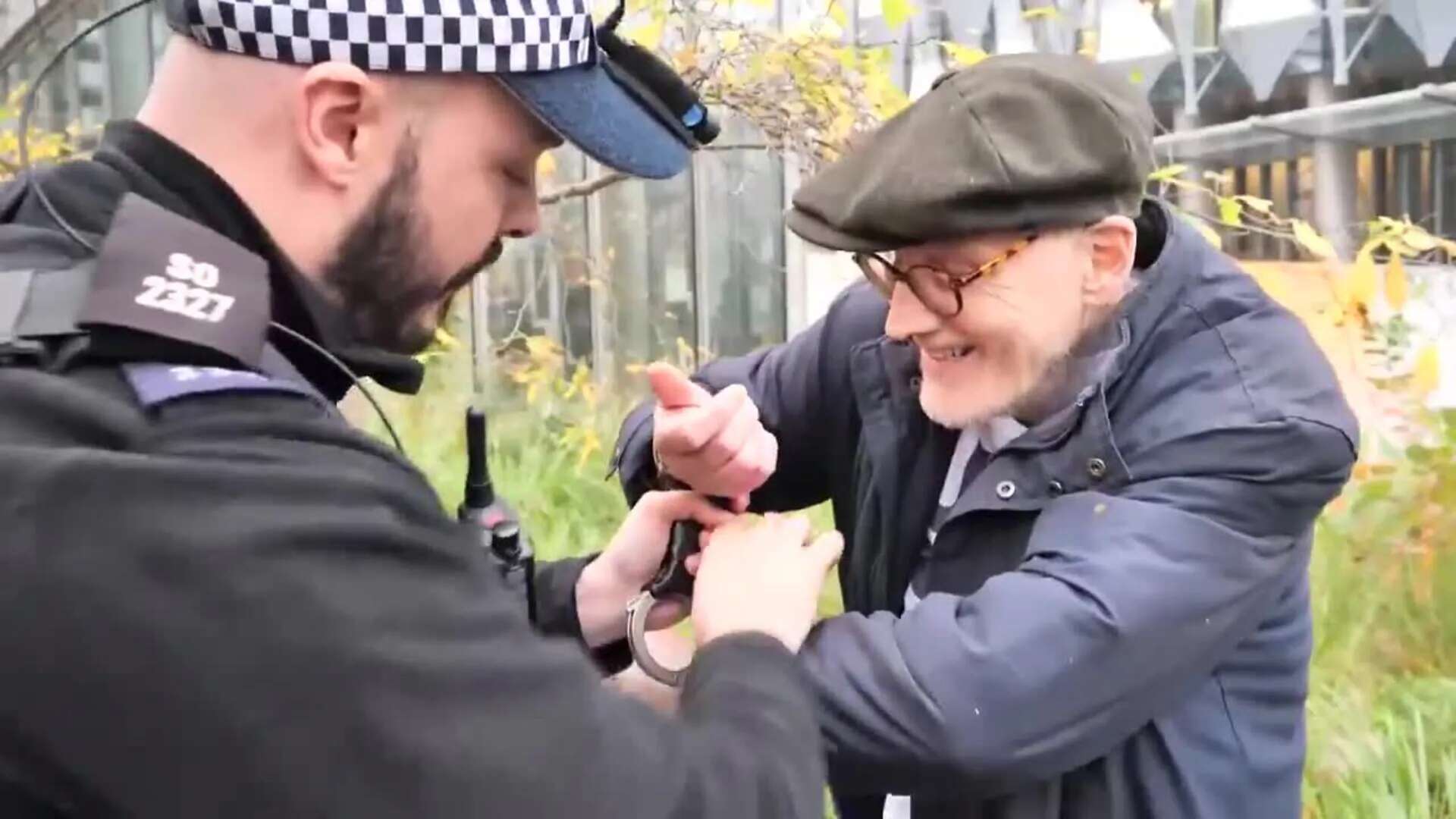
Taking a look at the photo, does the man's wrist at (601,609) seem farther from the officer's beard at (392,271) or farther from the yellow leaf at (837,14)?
the yellow leaf at (837,14)

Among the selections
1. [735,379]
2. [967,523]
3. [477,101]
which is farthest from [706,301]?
[477,101]

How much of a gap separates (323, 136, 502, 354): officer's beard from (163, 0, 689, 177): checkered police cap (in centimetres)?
8

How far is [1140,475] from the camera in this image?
63.0 inches

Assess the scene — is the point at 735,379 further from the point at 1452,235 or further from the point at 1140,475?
the point at 1452,235

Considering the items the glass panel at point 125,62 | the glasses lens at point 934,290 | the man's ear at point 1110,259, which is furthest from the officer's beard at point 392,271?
the glass panel at point 125,62

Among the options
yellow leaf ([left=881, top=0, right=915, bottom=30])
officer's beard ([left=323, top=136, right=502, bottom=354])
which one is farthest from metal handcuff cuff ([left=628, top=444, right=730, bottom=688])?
yellow leaf ([left=881, top=0, right=915, bottom=30])

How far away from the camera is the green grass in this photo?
298 cm

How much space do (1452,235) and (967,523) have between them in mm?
3329

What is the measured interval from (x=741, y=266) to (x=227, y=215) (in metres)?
6.04

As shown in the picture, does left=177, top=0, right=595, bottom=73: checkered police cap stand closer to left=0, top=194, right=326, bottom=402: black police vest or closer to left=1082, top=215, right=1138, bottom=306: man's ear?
left=0, top=194, right=326, bottom=402: black police vest

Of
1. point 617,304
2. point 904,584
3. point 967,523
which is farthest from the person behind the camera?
point 617,304

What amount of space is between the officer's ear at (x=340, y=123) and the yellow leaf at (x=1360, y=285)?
300 centimetres

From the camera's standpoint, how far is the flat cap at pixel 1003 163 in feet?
5.49

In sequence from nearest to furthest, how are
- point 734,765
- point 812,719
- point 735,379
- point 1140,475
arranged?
point 734,765 → point 812,719 → point 1140,475 → point 735,379
